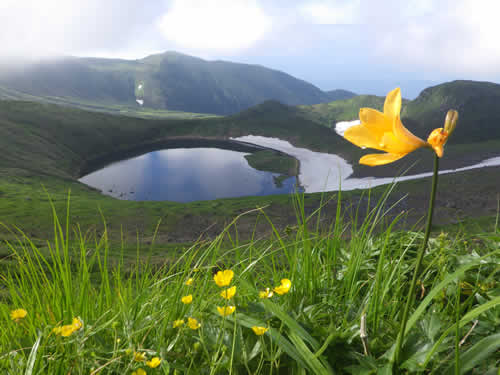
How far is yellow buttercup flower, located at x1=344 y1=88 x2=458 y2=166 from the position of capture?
813 millimetres

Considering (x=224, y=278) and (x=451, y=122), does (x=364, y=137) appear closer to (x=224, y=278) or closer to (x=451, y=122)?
(x=451, y=122)

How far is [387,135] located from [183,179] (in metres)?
42.4

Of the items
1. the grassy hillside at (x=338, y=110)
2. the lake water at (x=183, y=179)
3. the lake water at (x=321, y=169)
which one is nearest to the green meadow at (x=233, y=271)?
the lake water at (x=321, y=169)

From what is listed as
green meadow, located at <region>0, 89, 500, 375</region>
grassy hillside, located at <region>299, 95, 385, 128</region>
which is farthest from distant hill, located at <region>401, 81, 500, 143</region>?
green meadow, located at <region>0, 89, 500, 375</region>

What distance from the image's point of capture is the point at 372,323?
140cm

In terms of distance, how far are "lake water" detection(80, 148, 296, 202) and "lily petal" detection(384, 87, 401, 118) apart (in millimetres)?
35301

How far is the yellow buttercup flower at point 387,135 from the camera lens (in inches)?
32.0

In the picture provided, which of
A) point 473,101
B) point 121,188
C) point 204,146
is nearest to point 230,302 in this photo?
point 121,188

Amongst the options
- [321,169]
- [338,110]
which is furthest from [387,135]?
[338,110]

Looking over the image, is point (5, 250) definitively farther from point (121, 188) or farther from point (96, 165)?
point (96, 165)

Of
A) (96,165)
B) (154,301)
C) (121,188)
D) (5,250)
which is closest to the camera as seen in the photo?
(154,301)

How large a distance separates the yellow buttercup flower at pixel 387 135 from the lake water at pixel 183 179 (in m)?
35.3

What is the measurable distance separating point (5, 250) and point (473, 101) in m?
81.2

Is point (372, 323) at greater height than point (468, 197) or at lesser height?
greater
